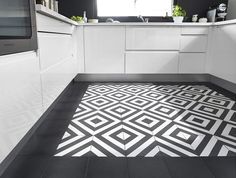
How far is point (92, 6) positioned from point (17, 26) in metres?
2.86

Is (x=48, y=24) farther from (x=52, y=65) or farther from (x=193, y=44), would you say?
(x=193, y=44)

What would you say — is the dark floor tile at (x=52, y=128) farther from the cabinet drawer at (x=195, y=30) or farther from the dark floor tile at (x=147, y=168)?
the cabinet drawer at (x=195, y=30)

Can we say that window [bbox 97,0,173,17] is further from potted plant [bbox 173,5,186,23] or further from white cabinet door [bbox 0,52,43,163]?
white cabinet door [bbox 0,52,43,163]

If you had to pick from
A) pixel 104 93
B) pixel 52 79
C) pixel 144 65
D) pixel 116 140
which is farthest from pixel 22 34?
pixel 144 65

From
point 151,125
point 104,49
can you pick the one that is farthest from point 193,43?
point 151,125

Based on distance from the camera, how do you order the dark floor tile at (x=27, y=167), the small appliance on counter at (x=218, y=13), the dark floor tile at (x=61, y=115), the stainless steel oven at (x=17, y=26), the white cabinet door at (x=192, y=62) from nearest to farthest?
1. the stainless steel oven at (x=17, y=26)
2. the dark floor tile at (x=27, y=167)
3. the dark floor tile at (x=61, y=115)
4. the white cabinet door at (x=192, y=62)
5. the small appliance on counter at (x=218, y=13)

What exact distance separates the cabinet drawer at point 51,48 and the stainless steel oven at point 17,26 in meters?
0.21

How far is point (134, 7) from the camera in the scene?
12.8 ft

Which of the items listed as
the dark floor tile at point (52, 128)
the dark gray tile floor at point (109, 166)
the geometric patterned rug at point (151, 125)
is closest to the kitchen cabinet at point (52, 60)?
the dark floor tile at point (52, 128)

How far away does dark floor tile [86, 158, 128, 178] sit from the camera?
121cm

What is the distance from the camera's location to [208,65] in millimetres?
3453

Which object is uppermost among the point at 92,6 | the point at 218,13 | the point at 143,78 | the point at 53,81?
the point at 92,6

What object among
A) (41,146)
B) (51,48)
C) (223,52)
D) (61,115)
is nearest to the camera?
(41,146)

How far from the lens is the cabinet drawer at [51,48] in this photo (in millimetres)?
1639
